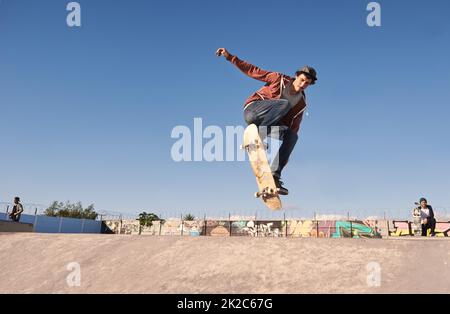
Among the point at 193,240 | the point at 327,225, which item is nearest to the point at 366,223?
the point at 327,225

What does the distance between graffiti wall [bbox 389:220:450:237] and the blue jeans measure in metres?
26.3

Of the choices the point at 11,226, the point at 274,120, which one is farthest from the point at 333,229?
the point at 11,226

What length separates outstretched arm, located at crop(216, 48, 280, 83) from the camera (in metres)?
8.46

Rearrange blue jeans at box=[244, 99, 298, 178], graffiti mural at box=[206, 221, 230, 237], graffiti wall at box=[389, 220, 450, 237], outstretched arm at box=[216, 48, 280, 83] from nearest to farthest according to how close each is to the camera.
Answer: blue jeans at box=[244, 99, 298, 178]
outstretched arm at box=[216, 48, 280, 83]
graffiti wall at box=[389, 220, 450, 237]
graffiti mural at box=[206, 221, 230, 237]

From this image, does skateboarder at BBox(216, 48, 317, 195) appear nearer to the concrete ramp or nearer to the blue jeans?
the blue jeans

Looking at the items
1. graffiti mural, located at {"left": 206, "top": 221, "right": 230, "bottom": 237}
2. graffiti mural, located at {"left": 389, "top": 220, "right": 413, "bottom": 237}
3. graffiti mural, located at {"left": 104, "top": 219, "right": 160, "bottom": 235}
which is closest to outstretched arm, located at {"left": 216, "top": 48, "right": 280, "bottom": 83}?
graffiti mural, located at {"left": 206, "top": 221, "right": 230, "bottom": 237}

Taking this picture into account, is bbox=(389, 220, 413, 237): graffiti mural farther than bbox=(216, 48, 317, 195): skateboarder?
Yes

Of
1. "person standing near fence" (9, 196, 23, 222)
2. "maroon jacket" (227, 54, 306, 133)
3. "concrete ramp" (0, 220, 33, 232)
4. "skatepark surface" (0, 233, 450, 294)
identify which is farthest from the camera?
"person standing near fence" (9, 196, 23, 222)

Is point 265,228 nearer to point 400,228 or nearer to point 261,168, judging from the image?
point 400,228

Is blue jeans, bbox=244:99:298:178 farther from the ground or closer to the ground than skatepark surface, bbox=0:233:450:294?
farther from the ground

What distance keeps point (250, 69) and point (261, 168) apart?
2.61m
